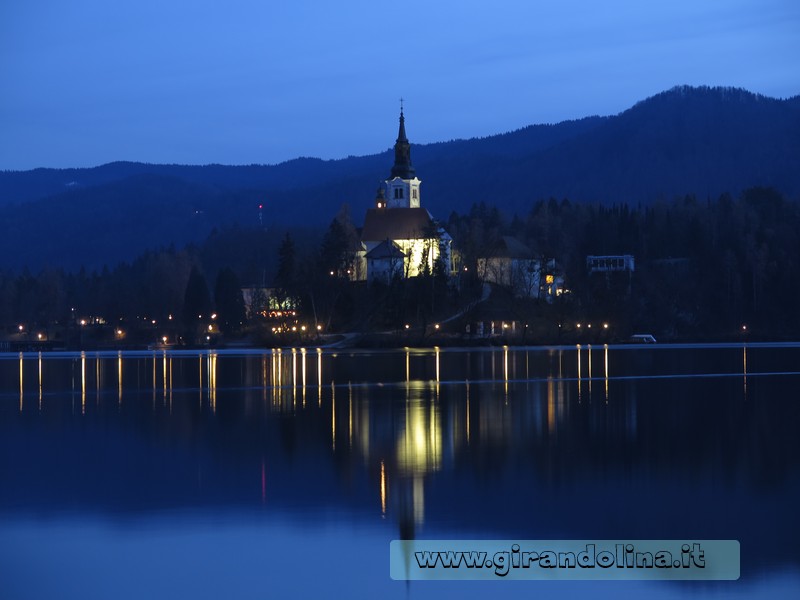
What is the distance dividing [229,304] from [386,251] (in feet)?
51.5

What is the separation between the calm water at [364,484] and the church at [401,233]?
64.5 metres

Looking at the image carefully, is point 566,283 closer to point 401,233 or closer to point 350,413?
point 401,233

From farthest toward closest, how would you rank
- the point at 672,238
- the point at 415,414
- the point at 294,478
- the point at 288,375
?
1. the point at 672,238
2. the point at 288,375
3. the point at 415,414
4. the point at 294,478

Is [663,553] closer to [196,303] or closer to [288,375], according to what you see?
[288,375]

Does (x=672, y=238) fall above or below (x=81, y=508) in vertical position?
above

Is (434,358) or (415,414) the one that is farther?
(434,358)

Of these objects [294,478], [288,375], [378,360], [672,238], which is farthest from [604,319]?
[294,478]

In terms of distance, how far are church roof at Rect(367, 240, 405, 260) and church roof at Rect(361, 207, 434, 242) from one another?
370cm

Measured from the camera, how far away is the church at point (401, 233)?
102 meters

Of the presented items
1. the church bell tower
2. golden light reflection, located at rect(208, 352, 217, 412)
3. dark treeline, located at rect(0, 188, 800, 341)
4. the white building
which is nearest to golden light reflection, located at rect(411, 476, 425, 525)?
golden light reflection, located at rect(208, 352, 217, 412)

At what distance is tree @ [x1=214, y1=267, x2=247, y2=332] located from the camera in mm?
109250

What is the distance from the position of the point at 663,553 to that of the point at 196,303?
102 meters

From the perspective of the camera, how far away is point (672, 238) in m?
134

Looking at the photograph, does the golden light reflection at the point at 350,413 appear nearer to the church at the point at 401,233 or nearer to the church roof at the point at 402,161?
the church at the point at 401,233
